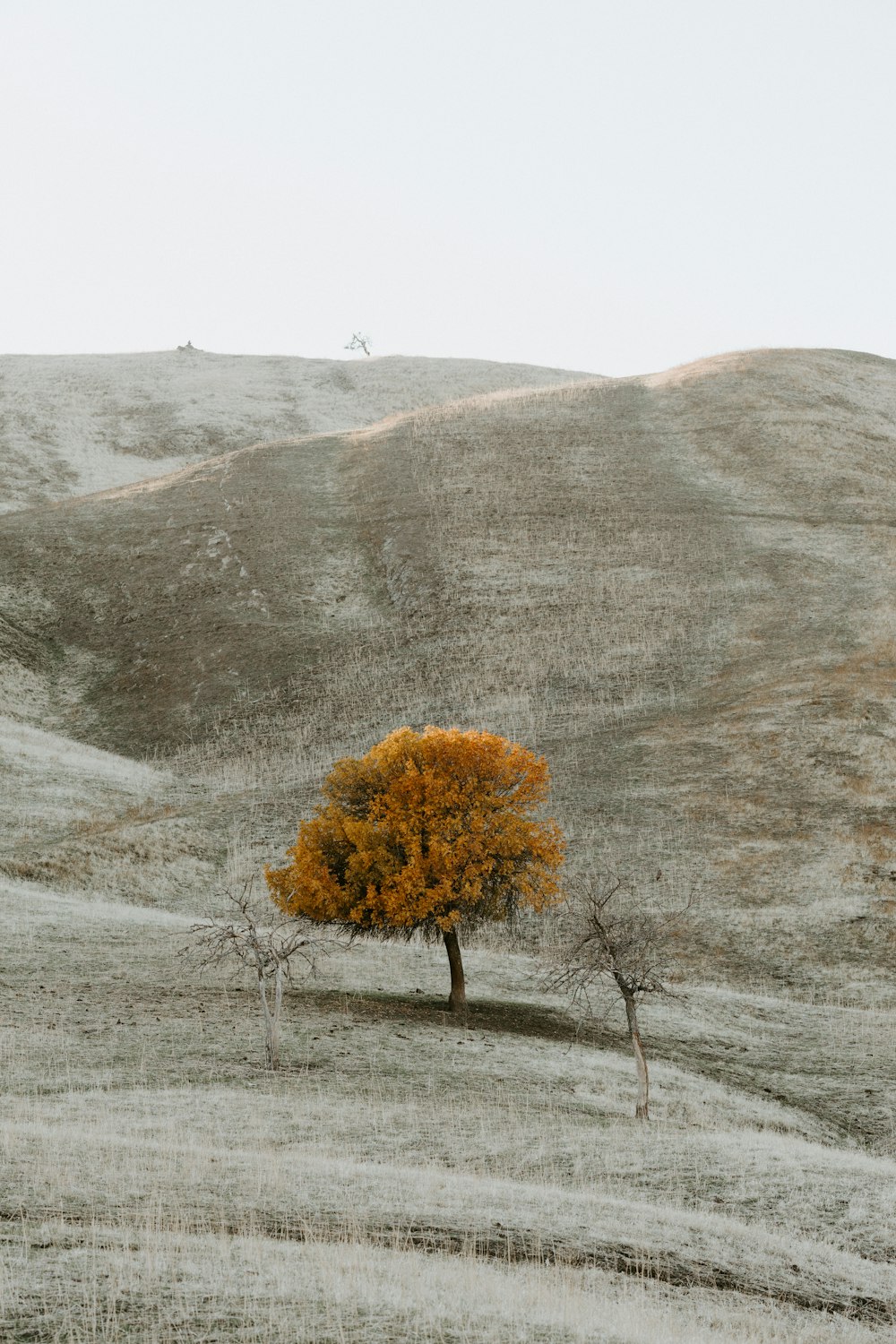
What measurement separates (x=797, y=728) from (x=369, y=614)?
85.0 feet

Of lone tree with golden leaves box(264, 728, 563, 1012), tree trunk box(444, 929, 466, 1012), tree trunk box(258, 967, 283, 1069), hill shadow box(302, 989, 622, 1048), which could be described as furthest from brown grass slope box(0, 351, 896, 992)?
tree trunk box(258, 967, 283, 1069)

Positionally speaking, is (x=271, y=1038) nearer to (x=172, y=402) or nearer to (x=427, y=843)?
(x=427, y=843)

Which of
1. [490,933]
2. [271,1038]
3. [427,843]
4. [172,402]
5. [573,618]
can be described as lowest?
[490,933]

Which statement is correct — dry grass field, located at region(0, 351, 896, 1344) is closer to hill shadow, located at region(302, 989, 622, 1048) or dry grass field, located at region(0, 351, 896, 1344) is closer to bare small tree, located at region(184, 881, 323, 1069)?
hill shadow, located at region(302, 989, 622, 1048)

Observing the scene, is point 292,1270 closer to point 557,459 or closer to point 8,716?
point 8,716

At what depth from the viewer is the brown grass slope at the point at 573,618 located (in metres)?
42.7

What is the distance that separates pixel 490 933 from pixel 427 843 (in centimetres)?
1138

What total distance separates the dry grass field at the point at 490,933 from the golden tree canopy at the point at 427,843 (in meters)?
2.14

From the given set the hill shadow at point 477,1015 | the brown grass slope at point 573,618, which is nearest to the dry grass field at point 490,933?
the hill shadow at point 477,1015

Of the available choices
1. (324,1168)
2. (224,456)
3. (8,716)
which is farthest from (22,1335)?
(224,456)

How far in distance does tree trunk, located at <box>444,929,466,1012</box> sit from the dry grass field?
2.55 feet

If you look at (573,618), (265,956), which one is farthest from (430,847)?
(573,618)

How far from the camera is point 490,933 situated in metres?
37.7

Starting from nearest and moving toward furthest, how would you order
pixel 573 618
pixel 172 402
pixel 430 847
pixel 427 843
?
1. pixel 430 847
2. pixel 427 843
3. pixel 573 618
4. pixel 172 402
